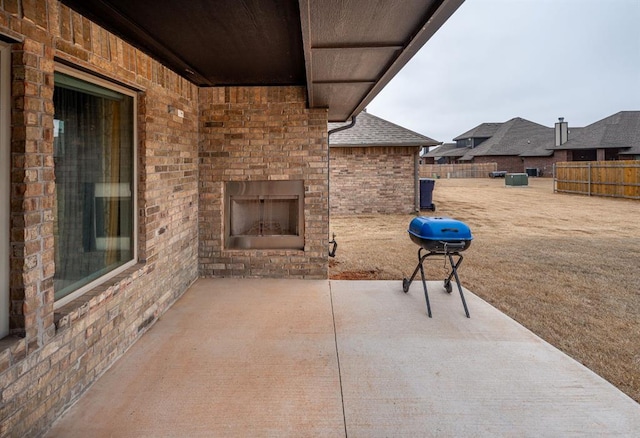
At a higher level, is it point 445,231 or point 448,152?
point 448,152

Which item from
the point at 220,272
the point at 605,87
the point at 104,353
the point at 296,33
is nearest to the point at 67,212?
the point at 104,353

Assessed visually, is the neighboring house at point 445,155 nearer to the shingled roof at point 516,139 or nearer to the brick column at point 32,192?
the shingled roof at point 516,139

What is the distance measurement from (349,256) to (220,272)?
8.86 feet

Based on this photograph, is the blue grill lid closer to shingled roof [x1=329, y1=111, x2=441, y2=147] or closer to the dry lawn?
the dry lawn

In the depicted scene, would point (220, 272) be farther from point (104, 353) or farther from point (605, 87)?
point (605, 87)

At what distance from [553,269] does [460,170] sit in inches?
1309

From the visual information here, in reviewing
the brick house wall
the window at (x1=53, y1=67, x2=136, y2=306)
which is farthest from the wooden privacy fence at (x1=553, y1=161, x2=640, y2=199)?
the window at (x1=53, y1=67, x2=136, y2=306)

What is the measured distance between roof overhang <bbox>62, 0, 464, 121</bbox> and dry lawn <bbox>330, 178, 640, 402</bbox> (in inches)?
113

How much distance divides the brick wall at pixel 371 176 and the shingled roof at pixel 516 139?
29.3 m

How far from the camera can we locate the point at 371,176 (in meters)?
13.5

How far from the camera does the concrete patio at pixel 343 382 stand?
2066 mm

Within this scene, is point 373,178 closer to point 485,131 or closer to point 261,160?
point 261,160

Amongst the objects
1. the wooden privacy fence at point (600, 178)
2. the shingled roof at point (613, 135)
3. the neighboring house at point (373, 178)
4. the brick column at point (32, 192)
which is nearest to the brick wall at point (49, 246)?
the brick column at point (32, 192)

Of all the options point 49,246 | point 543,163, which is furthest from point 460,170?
point 49,246
